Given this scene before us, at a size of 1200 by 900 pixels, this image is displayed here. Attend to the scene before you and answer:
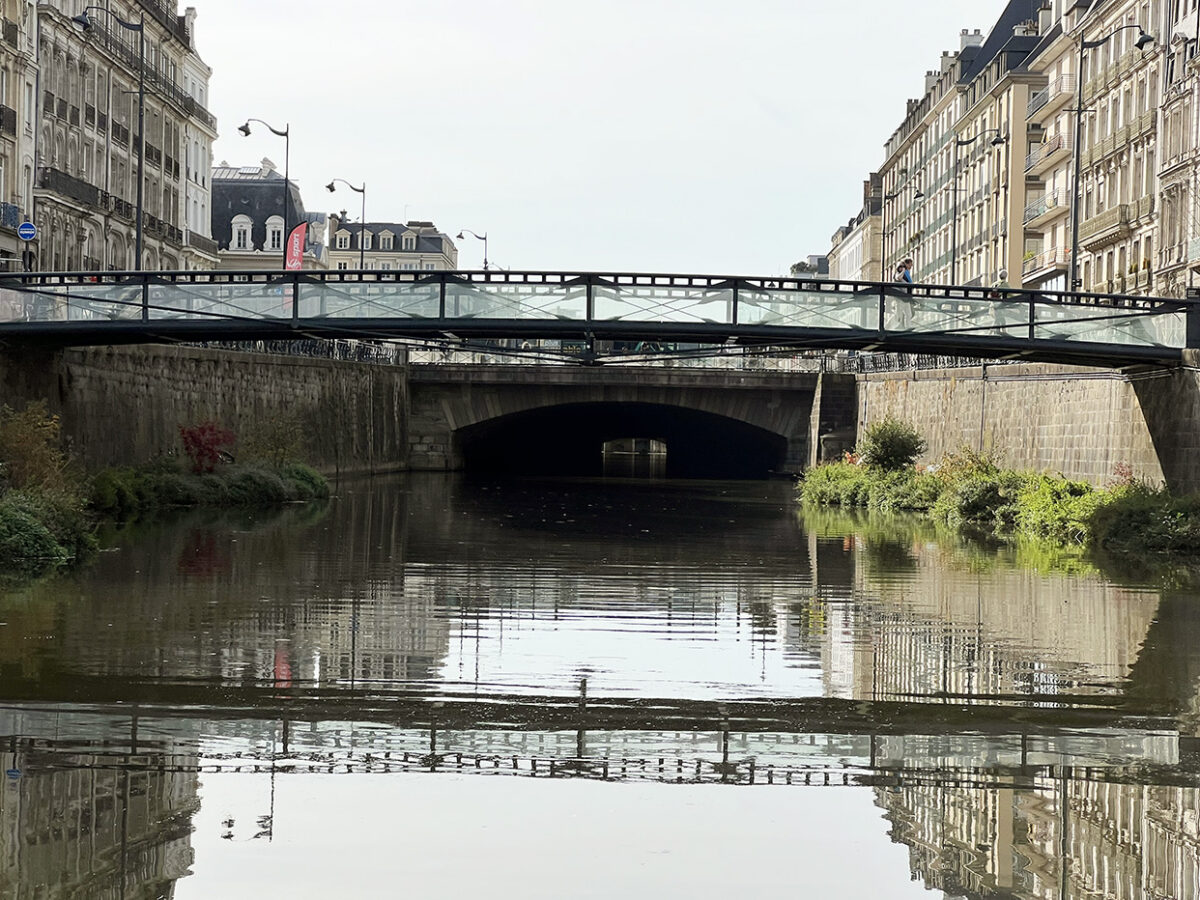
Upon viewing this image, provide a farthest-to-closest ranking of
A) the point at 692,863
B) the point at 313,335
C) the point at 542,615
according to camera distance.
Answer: the point at 313,335
the point at 542,615
the point at 692,863

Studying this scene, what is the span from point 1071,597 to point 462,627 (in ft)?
27.6

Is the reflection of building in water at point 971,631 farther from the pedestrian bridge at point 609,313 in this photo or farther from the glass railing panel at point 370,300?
the glass railing panel at point 370,300

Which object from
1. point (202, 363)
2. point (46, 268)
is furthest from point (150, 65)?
point (202, 363)

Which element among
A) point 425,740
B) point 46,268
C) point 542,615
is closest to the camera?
point 425,740

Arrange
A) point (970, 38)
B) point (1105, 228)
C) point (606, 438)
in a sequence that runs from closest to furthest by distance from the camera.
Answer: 1. point (1105, 228)
2. point (606, 438)
3. point (970, 38)

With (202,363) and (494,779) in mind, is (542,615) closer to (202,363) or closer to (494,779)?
(494,779)

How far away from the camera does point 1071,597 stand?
2295 centimetres

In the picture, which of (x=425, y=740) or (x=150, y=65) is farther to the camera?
(x=150, y=65)

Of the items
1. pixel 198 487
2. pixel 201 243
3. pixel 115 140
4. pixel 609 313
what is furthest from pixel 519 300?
pixel 201 243

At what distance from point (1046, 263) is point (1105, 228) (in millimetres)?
10632

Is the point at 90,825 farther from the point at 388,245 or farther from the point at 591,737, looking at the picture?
the point at 388,245

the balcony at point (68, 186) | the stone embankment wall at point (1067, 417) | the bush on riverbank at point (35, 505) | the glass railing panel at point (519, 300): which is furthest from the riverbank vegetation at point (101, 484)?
the stone embankment wall at point (1067, 417)

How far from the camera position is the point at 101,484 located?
38.0 meters

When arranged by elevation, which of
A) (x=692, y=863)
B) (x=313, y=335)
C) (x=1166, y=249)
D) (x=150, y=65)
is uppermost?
(x=150, y=65)
